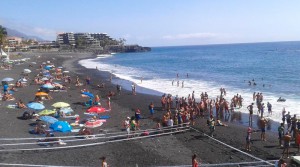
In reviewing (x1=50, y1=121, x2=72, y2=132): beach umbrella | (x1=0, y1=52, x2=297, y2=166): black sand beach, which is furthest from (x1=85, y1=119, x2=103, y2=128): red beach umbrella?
(x1=50, y1=121, x2=72, y2=132): beach umbrella

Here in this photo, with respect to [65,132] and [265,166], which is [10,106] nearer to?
[65,132]

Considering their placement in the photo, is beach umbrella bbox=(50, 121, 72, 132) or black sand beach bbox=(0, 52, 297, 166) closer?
black sand beach bbox=(0, 52, 297, 166)

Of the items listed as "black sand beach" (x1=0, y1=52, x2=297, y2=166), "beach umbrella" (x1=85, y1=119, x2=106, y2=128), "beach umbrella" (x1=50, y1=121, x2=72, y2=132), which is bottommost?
"black sand beach" (x1=0, y1=52, x2=297, y2=166)

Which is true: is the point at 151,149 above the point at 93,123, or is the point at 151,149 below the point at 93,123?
below

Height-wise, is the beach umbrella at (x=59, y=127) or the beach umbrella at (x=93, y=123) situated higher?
the beach umbrella at (x=59, y=127)

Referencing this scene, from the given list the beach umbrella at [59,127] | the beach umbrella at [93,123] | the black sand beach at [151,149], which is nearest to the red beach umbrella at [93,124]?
the beach umbrella at [93,123]

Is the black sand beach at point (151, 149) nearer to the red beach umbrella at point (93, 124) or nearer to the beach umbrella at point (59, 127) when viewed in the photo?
the red beach umbrella at point (93, 124)

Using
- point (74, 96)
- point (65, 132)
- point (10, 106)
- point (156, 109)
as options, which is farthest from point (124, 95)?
point (65, 132)

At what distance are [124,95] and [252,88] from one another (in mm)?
16932

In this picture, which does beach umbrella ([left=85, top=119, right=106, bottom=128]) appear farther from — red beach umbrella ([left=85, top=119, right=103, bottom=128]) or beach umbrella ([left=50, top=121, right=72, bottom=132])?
beach umbrella ([left=50, top=121, right=72, bottom=132])

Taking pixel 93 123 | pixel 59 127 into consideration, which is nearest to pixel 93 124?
pixel 93 123

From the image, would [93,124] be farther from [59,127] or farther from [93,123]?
[59,127]

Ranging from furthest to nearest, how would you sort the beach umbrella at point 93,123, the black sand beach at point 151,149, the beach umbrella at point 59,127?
the beach umbrella at point 93,123
the beach umbrella at point 59,127
the black sand beach at point 151,149

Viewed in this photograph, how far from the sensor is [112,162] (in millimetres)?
14688
